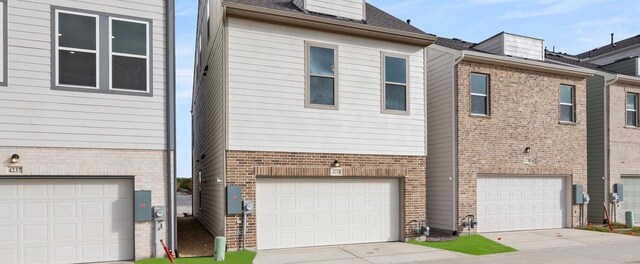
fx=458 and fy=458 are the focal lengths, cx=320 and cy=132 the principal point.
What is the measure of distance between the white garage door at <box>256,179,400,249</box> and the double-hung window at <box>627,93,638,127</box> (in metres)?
11.8

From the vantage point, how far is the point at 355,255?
1117 cm

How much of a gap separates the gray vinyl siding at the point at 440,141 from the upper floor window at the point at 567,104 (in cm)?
485

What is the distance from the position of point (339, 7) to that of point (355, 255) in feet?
22.5

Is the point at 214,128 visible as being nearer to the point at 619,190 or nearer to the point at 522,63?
the point at 522,63

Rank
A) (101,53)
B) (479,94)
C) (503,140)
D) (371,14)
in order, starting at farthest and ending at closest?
(503,140)
(479,94)
(371,14)
(101,53)

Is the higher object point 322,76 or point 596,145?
point 322,76

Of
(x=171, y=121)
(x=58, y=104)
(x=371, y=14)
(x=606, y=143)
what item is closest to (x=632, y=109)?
(x=606, y=143)

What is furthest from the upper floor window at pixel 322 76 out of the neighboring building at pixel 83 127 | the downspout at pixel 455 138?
the downspout at pixel 455 138

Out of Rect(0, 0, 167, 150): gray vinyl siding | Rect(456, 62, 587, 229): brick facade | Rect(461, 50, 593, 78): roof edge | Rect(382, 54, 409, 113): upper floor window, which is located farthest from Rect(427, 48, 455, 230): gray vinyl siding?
Rect(0, 0, 167, 150): gray vinyl siding

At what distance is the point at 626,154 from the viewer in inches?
722

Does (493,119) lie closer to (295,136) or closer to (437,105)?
(437,105)

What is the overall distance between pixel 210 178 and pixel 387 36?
6828mm

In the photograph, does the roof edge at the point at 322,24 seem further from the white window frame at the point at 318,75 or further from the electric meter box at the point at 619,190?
the electric meter box at the point at 619,190

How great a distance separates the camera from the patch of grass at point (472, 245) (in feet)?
39.2
